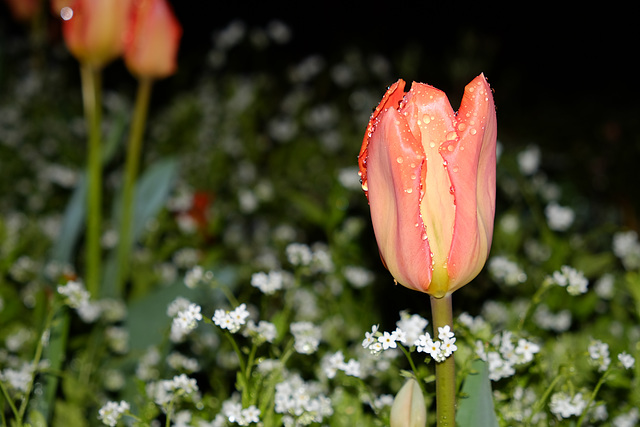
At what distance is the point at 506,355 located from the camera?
1.92 feet

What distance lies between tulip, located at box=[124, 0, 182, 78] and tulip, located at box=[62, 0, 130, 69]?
3 centimetres

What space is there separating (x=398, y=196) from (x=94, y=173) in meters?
0.56

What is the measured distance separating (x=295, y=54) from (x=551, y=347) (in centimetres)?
190

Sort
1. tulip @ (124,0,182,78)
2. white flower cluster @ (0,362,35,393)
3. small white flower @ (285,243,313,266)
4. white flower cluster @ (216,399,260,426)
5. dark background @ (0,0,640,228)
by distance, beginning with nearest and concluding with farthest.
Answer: white flower cluster @ (216,399,260,426) → white flower cluster @ (0,362,35,393) → small white flower @ (285,243,313,266) → tulip @ (124,0,182,78) → dark background @ (0,0,640,228)

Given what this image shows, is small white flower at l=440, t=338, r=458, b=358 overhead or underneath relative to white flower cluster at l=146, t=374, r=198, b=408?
underneath

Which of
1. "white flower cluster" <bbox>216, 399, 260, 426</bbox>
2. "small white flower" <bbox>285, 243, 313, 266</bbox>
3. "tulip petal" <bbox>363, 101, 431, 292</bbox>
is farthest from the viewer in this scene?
"small white flower" <bbox>285, 243, 313, 266</bbox>

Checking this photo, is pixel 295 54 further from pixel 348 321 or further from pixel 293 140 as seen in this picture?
pixel 348 321

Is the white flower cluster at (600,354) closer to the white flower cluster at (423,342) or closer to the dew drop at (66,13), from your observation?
the white flower cluster at (423,342)

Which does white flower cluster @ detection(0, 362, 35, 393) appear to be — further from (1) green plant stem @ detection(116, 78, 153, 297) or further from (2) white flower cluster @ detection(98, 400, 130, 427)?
(1) green plant stem @ detection(116, 78, 153, 297)

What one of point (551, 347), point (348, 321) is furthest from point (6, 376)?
point (551, 347)

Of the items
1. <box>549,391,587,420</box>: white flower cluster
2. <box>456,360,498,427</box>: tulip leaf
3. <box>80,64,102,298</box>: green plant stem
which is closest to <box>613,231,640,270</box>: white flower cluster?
<box>549,391,587,420</box>: white flower cluster

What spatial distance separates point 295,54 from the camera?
8.29ft

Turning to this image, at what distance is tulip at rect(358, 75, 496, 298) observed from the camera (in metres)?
0.42

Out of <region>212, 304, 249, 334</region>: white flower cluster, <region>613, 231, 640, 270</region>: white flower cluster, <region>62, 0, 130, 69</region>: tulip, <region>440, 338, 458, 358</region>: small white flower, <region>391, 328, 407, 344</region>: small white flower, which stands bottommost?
<region>440, 338, 458, 358</region>: small white flower
